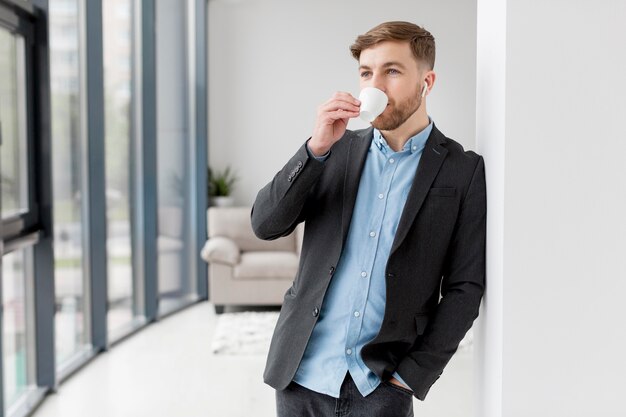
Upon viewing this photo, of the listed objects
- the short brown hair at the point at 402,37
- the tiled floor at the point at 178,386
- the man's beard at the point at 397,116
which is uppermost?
the short brown hair at the point at 402,37

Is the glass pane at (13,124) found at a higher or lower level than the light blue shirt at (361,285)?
higher

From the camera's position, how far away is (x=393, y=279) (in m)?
1.53

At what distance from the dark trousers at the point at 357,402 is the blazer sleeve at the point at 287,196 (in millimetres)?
356

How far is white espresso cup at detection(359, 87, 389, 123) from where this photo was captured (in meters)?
1.47

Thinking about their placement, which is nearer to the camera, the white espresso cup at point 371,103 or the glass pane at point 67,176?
the white espresso cup at point 371,103

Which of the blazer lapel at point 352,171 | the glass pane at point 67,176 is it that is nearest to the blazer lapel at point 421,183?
the blazer lapel at point 352,171

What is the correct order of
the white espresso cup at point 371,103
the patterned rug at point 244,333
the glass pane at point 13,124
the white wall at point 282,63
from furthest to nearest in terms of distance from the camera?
1. the white wall at point 282,63
2. the patterned rug at point 244,333
3. the glass pane at point 13,124
4. the white espresso cup at point 371,103

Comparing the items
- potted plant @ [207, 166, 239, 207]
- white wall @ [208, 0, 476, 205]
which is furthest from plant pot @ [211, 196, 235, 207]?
white wall @ [208, 0, 476, 205]

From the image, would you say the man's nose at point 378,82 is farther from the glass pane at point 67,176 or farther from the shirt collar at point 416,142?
the glass pane at point 67,176

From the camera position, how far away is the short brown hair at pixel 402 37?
1521 mm

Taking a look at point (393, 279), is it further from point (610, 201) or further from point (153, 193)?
point (153, 193)

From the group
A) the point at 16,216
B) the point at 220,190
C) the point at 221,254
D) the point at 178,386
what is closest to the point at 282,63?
the point at 220,190

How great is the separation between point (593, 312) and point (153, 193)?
15.4ft

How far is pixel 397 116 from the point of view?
1.53 metres
